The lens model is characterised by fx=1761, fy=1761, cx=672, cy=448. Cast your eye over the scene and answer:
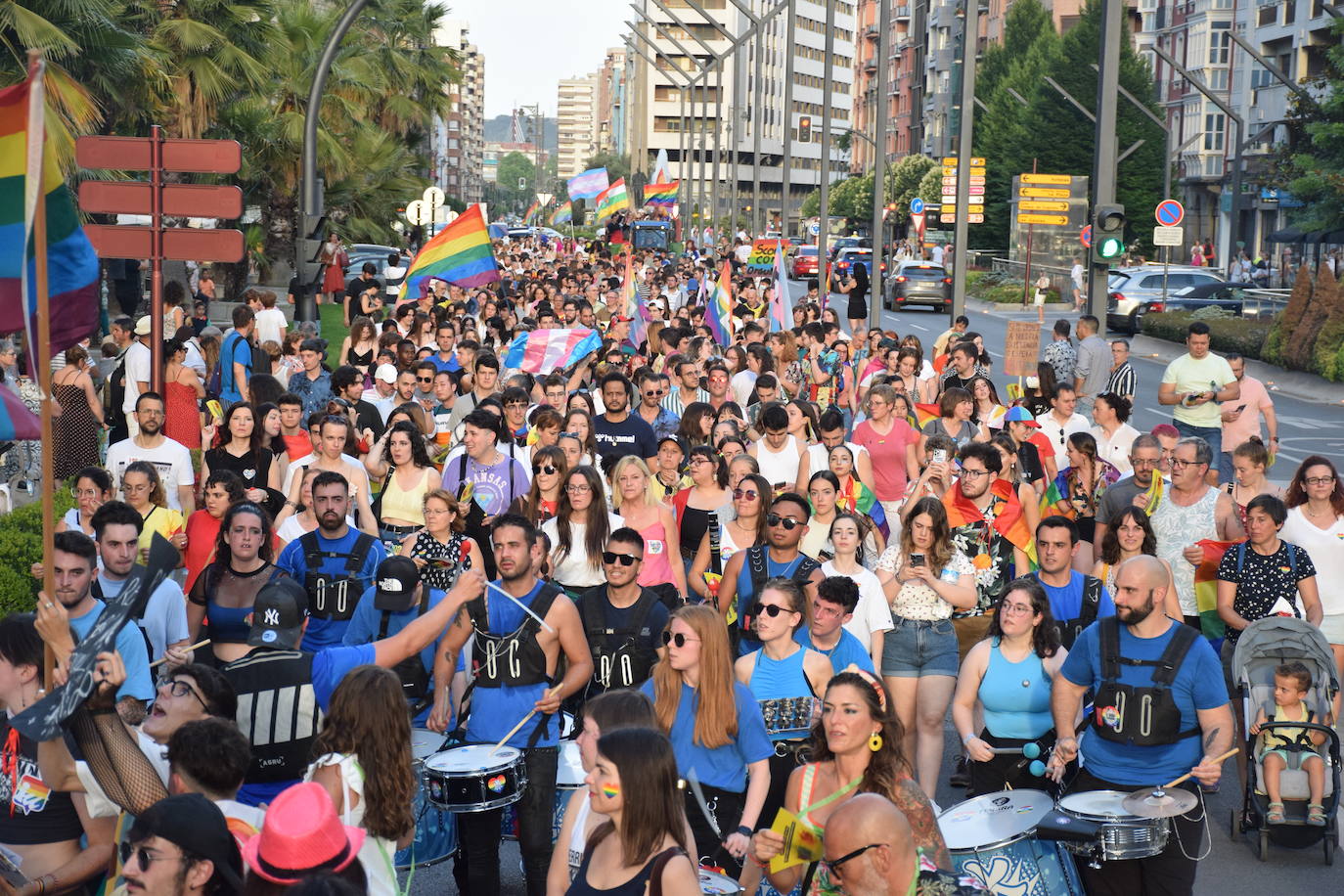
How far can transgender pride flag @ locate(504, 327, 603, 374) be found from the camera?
1667 cm

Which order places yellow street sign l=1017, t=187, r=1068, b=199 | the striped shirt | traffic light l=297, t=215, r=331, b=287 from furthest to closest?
1. yellow street sign l=1017, t=187, r=1068, b=199
2. traffic light l=297, t=215, r=331, b=287
3. the striped shirt

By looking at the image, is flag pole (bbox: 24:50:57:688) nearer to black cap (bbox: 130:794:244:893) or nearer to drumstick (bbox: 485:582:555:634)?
black cap (bbox: 130:794:244:893)

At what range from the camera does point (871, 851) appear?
4574 mm

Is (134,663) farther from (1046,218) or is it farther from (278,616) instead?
(1046,218)

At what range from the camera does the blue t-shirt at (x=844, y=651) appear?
285 inches

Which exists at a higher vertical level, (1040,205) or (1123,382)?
→ (1040,205)

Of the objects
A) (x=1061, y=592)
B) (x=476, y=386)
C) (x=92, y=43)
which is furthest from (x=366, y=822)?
(x=92, y=43)

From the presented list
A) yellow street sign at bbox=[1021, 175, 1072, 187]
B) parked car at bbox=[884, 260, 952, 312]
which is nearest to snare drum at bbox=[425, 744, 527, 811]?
yellow street sign at bbox=[1021, 175, 1072, 187]

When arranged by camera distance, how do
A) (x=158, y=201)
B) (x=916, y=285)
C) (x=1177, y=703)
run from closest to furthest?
(x=1177, y=703)
(x=158, y=201)
(x=916, y=285)

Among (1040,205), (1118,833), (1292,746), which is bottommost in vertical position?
(1292,746)

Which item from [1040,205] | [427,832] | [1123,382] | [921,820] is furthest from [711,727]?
[1040,205]

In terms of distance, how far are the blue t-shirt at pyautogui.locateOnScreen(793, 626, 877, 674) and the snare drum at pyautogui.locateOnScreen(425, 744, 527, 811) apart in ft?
4.70

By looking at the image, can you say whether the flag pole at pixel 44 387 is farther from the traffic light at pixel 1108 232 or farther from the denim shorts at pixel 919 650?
the traffic light at pixel 1108 232

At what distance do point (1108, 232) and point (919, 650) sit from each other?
10174 mm
